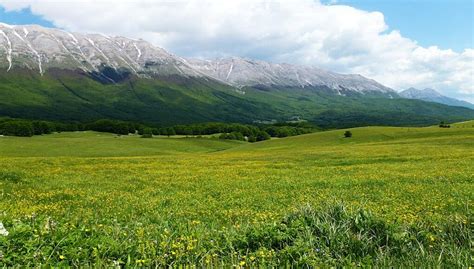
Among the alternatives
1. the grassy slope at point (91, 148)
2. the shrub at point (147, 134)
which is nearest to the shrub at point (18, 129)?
the grassy slope at point (91, 148)

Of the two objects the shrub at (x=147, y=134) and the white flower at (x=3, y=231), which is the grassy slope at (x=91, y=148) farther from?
the white flower at (x=3, y=231)

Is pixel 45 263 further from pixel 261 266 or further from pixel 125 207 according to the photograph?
pixel 125 207

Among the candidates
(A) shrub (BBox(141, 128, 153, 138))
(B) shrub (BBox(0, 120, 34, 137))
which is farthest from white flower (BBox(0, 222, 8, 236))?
(B) shrub (BBox(0, 120, 34, 137))

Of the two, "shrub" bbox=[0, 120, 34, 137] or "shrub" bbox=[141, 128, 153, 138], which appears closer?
"shrub" bbox=[0, 120, 34, 137]

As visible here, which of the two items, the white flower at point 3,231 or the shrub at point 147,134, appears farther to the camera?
the shrub at point 147,134

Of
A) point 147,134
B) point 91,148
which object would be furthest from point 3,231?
point 147,134

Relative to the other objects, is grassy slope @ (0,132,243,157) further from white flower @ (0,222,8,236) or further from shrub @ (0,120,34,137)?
white flower @ (0,222,8,236)

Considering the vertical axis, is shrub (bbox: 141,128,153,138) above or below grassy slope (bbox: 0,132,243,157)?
above

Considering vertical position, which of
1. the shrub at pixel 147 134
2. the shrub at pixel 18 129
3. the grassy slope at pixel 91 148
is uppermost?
the shrub at pixel 18 129

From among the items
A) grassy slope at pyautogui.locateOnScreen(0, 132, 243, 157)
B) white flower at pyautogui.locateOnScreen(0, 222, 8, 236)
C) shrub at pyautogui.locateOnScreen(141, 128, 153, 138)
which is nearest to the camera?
white flower at pyautogui.locateOnScreen(0, 222, 8, 236)

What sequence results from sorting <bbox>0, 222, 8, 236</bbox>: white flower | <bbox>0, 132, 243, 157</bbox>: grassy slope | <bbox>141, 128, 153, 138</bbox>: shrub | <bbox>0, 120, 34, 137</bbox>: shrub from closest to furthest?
<bbox>0, 222, 8, 236</bbox>: white flower, <bbox>0, 132, 243, 157</bbox>: grassy slope, <bbox>0, 120, 34, 137</bbox>: shrub, <bbox>141, 128, 153, 138</bbox>: shrub

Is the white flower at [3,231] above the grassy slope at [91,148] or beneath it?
above

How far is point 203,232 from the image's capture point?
9023 mm

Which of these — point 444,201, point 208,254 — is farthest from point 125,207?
point 444,201
